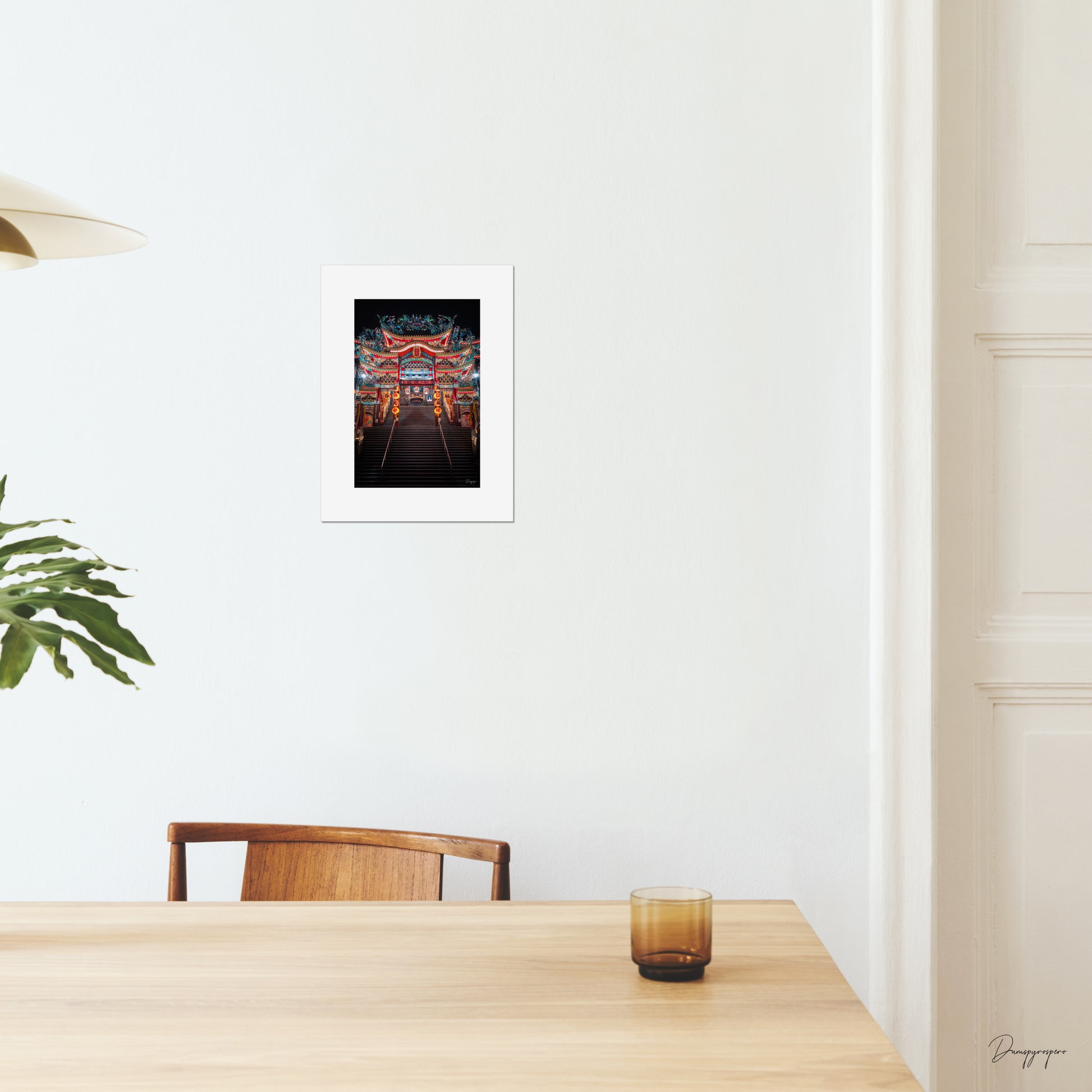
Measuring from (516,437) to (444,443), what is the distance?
127mm

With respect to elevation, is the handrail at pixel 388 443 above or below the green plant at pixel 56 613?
above

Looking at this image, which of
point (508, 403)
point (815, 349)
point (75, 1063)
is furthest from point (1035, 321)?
point (75, 1063)

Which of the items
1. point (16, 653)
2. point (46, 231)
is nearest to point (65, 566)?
point (16, 653)

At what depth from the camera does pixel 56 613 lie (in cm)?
118

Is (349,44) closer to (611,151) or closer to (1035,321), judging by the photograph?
(611,151)

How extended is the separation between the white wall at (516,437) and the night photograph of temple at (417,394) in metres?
0.09

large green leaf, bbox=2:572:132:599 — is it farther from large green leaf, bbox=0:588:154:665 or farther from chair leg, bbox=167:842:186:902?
chair leg, bbox=167:842:186:902

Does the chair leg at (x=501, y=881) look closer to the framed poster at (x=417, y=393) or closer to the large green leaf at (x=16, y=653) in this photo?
the framed poster at (x=417, y=393)

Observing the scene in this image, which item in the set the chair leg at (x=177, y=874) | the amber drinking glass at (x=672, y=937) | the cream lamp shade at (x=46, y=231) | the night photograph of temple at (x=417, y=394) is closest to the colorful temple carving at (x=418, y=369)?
the night photograph of temple at (x=417, y=394)

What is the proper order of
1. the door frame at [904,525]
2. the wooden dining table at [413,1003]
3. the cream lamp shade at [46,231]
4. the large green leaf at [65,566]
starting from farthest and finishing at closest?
the door frame at [904,525] < the large green leaf at [65,566] < the cream lamp shade at [46,231] < the wooden dining table at [413,1003]

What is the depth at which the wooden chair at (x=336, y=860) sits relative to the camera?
5.09 ft

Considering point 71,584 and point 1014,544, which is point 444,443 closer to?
point 71,584

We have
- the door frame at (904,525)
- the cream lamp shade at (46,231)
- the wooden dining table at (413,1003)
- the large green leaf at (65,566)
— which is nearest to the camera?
the wooden dining table at (413,1003)

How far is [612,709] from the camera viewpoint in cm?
182
